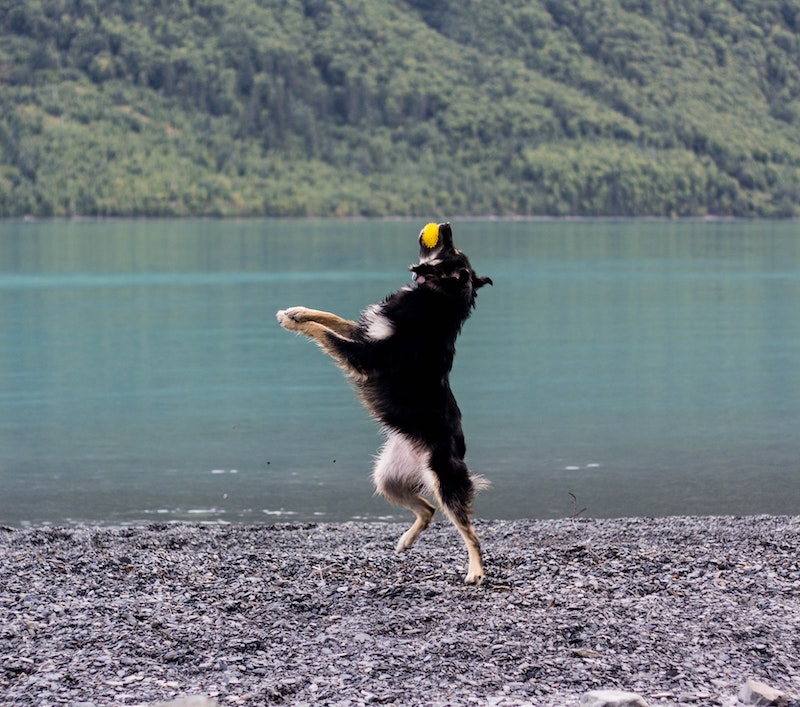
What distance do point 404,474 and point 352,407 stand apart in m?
15.6

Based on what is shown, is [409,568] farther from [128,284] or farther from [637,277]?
[637,277]

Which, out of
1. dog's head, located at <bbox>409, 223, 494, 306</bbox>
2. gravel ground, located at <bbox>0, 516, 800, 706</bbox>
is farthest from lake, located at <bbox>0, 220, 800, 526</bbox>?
dog's head, located at <bbox>409, 223, 494, 306</bbox>

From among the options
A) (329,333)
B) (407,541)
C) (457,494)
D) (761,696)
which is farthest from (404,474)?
(761,696)

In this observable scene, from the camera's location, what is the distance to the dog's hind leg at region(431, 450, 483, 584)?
9.36 metres

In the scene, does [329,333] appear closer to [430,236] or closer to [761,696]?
[430,236]

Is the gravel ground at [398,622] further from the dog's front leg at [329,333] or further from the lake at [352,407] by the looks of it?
the lake at [352,407]

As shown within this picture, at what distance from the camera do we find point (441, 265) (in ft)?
30.2

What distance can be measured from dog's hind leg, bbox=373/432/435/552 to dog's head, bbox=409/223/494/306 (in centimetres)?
115

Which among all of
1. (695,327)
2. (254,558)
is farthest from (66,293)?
(254,558)

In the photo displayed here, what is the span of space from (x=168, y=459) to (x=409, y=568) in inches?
407

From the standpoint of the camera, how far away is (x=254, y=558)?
10.6 meters

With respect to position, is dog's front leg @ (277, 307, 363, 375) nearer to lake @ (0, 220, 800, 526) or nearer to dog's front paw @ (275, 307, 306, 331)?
dog's front paw @ (275, 307, 306, 331)

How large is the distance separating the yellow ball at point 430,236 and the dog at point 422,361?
4 cm

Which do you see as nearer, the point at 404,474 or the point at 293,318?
the point at 293,318
